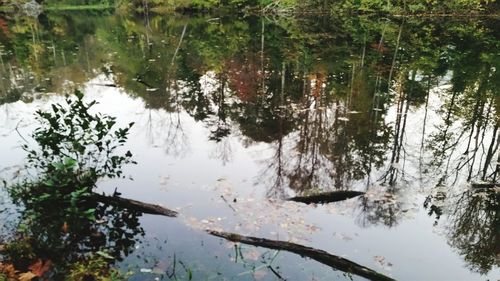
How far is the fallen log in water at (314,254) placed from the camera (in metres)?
6.00

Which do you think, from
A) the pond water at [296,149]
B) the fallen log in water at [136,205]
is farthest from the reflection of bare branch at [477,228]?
the fallen log in water at [136,205]

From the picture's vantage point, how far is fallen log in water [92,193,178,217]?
7738 millimetres

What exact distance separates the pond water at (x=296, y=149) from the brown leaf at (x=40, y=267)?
1.16 meters

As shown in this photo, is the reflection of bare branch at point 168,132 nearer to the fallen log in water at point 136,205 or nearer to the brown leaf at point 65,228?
the fallen log in water at point 136,205

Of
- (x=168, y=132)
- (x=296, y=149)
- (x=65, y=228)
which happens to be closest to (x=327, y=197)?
(x=296, y=149)

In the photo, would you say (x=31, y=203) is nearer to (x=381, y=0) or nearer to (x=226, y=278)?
(x=226, y=278)

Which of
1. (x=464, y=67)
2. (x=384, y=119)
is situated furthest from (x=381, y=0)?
(x=384, y=119)

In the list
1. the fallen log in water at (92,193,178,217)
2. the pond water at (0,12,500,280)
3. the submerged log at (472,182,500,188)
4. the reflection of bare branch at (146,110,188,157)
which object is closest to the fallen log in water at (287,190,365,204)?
the pond water at (0,12,500,280)

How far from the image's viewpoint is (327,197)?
27.6ft

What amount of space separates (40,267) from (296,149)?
714 centimetres

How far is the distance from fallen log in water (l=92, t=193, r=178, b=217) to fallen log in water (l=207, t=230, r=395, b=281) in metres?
1.16

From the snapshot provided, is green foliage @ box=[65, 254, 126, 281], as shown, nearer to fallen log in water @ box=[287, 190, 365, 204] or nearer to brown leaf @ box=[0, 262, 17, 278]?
brown leaf @ box=[0, 262, 17, 278]

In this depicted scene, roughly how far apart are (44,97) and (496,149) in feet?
54.4

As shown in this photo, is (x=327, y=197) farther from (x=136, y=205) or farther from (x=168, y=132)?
(x=168, y=132)
